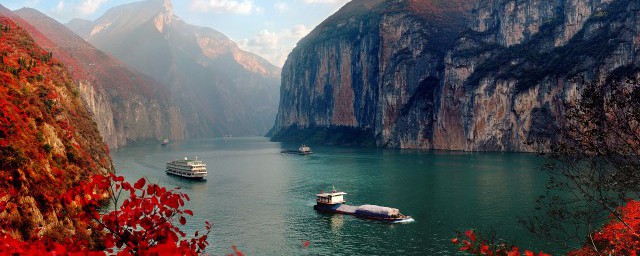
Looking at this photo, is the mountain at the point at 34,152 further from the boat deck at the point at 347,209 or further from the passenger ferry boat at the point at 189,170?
the passenger ferry boat at the point at 189,170

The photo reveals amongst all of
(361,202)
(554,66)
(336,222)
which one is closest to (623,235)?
(336,222)

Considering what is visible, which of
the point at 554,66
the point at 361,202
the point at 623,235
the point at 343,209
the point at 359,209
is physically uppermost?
the point at 554,66

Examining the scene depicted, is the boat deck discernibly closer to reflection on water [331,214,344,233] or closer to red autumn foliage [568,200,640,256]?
reflection on water [331,214,344,233]

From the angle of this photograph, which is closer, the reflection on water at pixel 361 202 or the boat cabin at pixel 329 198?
the reflection on water at pixel 361 202

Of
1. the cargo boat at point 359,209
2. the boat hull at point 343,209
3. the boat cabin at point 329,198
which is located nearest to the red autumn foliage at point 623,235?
the cargo boat at point 359,209

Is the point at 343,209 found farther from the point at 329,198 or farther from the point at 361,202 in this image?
the point at 361,202
